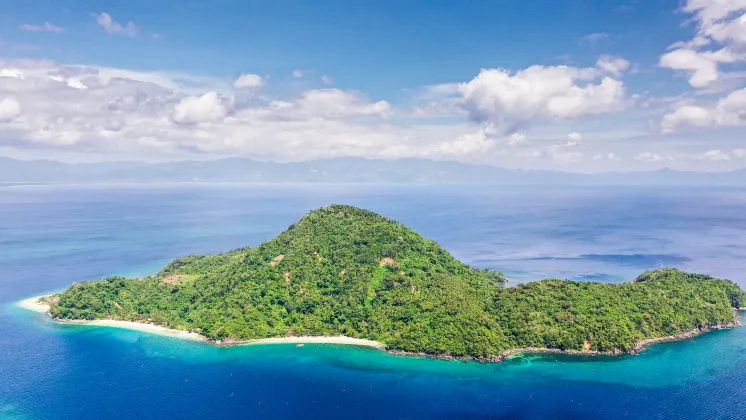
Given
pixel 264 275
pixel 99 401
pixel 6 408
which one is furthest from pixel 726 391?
pixel 6 408

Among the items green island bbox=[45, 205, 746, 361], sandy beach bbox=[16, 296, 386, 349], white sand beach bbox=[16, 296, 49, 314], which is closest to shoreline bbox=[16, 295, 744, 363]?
sandy beach bbox=[16, 296, 386, 349]

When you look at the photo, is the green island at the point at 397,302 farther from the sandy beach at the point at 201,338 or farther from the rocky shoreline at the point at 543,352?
the sandy beach at the point at 201,338

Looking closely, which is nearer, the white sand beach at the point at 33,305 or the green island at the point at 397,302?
the green island at the point at 397,302

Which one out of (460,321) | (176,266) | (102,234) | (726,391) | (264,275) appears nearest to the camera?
(726,391)

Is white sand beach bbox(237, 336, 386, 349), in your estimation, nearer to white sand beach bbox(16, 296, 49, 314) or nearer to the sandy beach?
the sandy beach

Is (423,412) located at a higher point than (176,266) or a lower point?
lower

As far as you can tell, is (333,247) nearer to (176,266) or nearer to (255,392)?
(255,392)

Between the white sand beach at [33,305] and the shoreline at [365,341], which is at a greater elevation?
the white sand beach at [33,305]

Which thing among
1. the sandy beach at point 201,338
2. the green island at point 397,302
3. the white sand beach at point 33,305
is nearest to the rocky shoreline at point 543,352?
the green island at point 397,302
